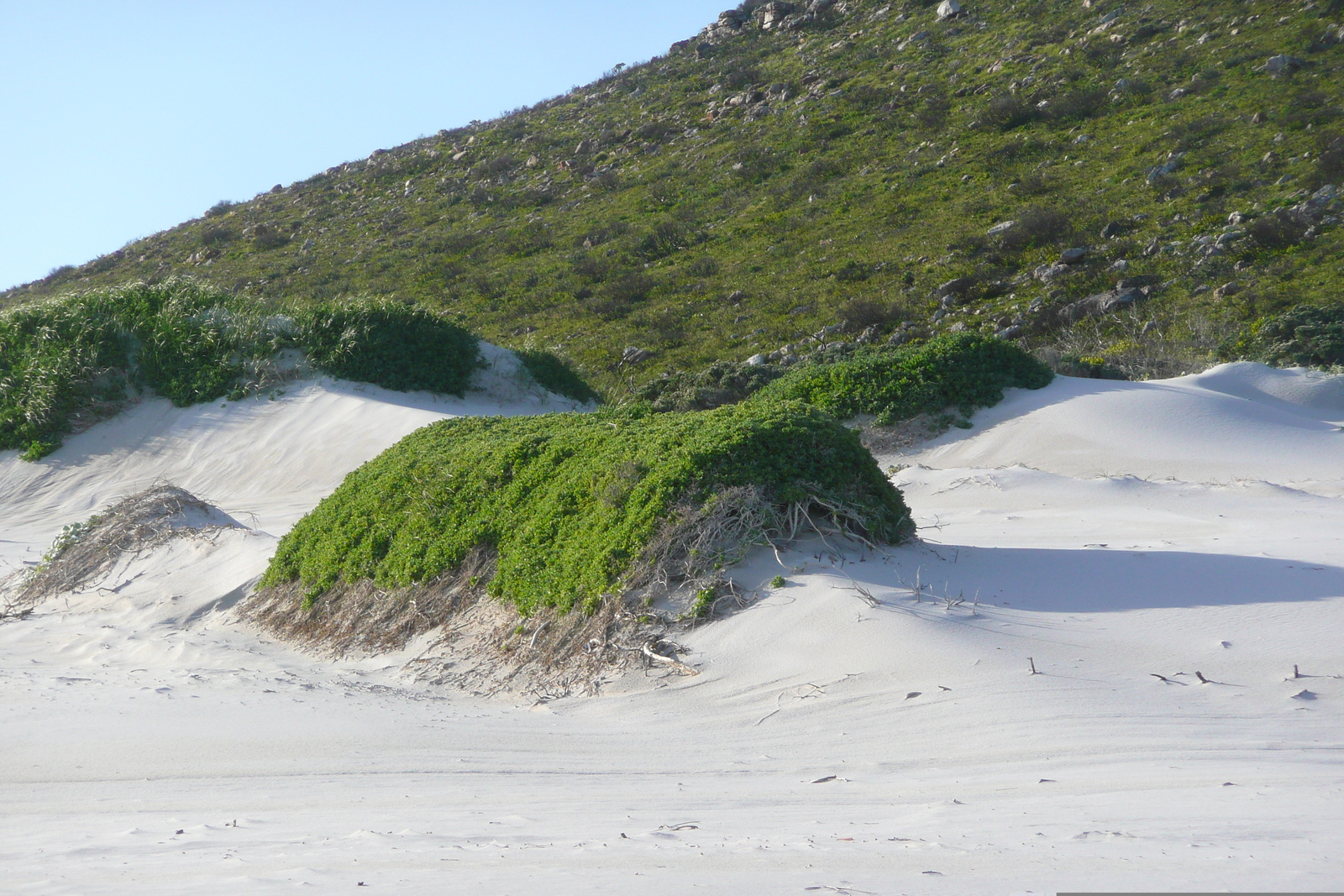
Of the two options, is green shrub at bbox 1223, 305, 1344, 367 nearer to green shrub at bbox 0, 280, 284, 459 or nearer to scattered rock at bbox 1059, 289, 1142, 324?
scattered rock at bbox 1059, 289, 1142, 324

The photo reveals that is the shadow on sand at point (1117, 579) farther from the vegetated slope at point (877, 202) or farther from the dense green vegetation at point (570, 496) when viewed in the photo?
the vegetated slope at point (877, 202)

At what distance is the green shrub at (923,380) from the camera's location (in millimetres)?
13539

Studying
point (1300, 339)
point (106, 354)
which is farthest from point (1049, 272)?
point (106, 354)

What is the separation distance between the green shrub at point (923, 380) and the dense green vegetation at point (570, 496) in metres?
6.12

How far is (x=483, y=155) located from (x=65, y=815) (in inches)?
1779

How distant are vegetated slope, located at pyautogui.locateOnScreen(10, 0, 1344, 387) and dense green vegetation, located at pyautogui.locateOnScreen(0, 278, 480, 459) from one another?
5.44 m

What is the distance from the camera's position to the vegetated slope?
2283cm

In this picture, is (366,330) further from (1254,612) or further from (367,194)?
(367,194)

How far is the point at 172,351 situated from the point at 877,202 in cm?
2198

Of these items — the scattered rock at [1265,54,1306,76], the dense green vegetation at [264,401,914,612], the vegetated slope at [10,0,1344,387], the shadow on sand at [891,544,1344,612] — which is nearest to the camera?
the shadow on sand at [891,544,1344,612]

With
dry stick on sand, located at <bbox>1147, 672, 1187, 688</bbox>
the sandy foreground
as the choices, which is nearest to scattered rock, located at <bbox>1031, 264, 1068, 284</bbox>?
the sandy foreground

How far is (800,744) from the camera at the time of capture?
431 centimetres

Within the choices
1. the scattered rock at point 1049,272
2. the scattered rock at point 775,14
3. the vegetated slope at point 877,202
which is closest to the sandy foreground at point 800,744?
the vegetated slope at point 877,202

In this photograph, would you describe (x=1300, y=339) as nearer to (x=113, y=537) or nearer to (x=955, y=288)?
(x=955, y=288)
